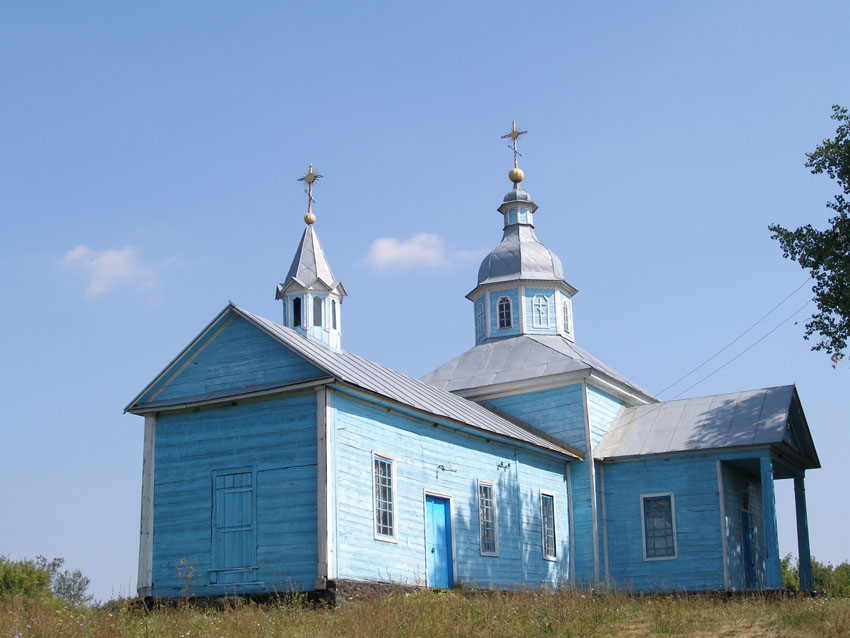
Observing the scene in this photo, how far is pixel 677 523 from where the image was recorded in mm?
24672

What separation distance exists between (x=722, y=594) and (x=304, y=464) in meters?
9.09

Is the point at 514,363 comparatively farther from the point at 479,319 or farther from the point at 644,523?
the point at 644,523

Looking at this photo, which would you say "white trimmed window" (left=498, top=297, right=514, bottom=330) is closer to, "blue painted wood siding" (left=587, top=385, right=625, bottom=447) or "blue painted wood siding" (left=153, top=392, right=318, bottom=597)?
"blue painted wood siding" (left=587, top=385, right=625, bottom=447)

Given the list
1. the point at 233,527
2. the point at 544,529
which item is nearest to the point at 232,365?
the point at 233,527

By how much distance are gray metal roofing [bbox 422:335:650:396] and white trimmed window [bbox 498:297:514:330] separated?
27.3 inches

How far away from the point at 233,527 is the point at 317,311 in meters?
6.20

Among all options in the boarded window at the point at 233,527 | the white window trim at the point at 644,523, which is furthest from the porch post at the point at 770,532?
the boarded window at the point at 233,527

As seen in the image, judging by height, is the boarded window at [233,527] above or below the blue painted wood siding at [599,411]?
below

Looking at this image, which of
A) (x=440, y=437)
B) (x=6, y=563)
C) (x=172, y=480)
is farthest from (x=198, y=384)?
(x=6, y=563)

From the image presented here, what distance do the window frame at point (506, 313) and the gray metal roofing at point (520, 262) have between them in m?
0.62

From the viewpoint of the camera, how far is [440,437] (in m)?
21.8

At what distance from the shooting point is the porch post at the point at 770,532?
72.0ft

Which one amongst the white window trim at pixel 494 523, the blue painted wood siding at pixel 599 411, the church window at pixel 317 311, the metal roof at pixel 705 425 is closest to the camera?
the white window trim at pixel 494 523

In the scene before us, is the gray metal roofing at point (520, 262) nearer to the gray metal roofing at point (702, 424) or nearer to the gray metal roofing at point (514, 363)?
the gray metal roofing at point (514, 363)
